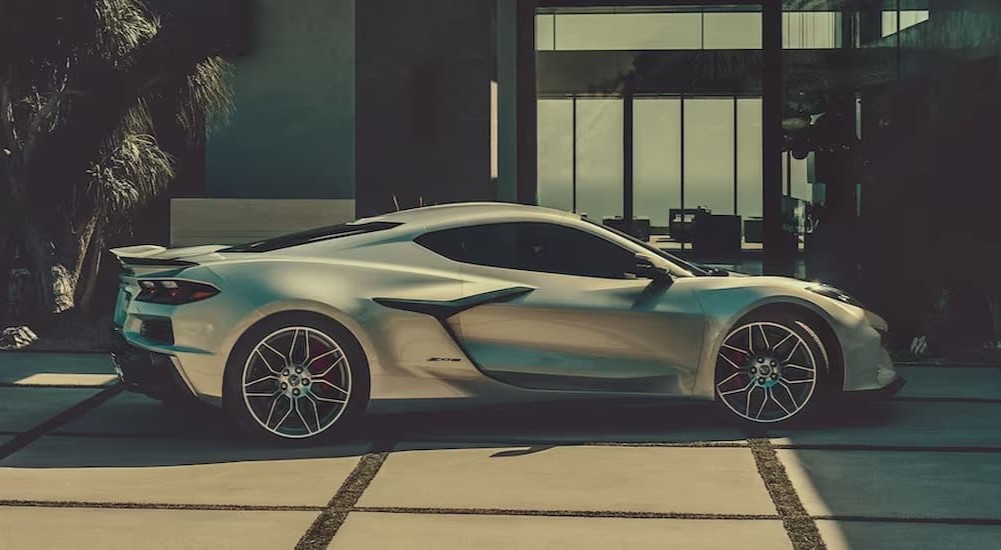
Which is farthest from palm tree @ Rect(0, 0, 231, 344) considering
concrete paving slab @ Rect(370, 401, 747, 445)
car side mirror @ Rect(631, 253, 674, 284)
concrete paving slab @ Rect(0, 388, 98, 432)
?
car side mirror @ Rect(631, 253, 674, 284)

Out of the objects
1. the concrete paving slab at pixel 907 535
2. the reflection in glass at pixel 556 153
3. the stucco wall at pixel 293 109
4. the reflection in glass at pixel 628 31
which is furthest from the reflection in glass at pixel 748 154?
the concrete paving slab at pixel 907 535

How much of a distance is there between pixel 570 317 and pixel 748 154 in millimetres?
11124

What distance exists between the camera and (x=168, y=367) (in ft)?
26.3

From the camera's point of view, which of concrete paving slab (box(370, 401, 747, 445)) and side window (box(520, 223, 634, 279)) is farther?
side window (box(520, 223, 634, 279))

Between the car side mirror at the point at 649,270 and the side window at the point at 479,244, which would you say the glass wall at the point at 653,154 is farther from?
the side window at the point at 479,244

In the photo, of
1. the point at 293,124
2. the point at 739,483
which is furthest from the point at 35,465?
the point at 293,124

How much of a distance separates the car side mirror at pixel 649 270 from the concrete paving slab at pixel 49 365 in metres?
4.32

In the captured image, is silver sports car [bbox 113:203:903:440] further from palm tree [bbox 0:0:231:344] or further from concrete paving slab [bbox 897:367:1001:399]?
palm tree [bbox 0:0:231:344]

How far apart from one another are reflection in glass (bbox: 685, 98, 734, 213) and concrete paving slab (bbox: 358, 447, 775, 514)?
1178 centimetres

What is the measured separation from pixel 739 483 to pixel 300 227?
8.38m

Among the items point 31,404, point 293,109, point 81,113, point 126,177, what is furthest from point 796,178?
point 31,404

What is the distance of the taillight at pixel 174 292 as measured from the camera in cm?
805

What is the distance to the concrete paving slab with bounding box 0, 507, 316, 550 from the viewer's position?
5816 millimetres

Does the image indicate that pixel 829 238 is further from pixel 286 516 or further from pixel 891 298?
pixel 286 516
